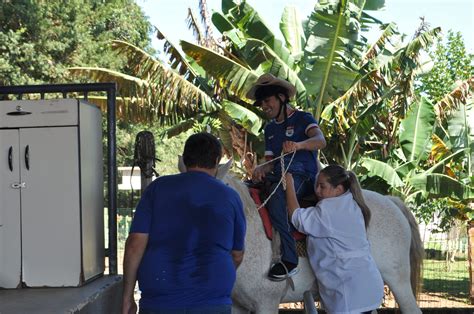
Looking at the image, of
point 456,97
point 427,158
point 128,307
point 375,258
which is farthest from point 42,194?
point 456,97

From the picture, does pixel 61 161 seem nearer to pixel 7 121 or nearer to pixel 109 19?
pixel 7 121

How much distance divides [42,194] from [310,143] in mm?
1896

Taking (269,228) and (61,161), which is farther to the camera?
(269,228)

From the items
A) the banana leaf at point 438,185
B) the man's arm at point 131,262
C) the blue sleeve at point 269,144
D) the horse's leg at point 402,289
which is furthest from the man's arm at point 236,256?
the banana leaf at point 438,185

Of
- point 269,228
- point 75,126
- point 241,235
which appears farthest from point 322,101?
point 241,235

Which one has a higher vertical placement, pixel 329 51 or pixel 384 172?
pixel 329 51

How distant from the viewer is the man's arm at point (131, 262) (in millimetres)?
3322

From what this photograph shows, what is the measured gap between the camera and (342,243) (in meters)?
4.74

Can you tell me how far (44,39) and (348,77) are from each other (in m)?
14.3

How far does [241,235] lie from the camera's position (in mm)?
3504

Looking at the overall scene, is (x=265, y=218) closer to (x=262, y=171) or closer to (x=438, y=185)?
(x=262, y=171)

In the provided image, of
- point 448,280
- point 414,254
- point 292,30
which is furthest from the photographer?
point 448,280

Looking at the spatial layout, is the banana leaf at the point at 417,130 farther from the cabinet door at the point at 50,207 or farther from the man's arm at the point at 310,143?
the cabinet door at the point at 50,207

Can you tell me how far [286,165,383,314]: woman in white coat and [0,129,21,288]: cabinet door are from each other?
1.90 m
